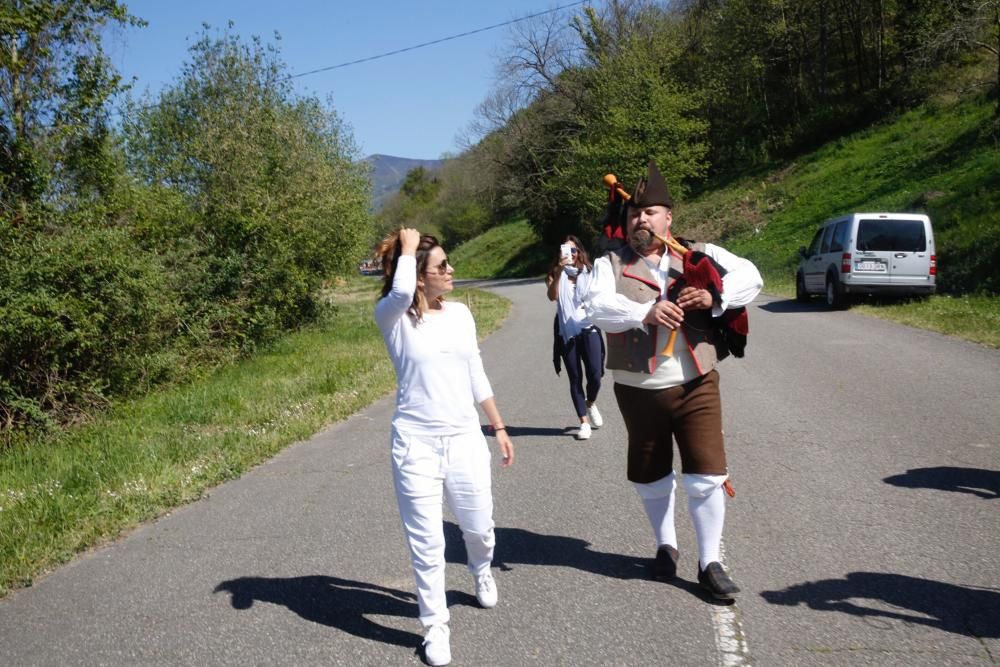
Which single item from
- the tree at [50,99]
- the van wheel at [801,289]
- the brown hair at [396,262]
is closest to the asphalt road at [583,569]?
the brown hair at [396,262]

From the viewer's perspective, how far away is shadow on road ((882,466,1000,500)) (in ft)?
19.5

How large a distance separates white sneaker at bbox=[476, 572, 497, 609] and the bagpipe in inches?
55.2

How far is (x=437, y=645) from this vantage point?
381cm

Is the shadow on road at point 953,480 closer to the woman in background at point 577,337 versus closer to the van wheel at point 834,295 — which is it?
the woman in background at point 577,337

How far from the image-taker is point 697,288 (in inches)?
170

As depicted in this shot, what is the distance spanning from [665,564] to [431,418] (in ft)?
5.09

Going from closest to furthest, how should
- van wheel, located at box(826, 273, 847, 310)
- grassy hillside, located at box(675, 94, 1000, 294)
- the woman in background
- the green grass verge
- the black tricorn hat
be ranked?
the black tricorn hat, the green grass verge, the woman in background, van wheel, located at box(826, 273, 847, 310), grassy hillside, located at box(675, 94, 1000, 294)

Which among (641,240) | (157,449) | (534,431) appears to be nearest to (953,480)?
(641,240)

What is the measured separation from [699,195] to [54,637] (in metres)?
44.2

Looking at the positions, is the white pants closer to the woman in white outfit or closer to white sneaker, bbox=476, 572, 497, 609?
the woman in white outfit

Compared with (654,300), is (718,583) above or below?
below

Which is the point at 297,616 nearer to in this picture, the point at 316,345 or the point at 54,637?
the point at 54,637

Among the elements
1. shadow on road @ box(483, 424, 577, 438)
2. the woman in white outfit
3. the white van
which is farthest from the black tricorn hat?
the white van

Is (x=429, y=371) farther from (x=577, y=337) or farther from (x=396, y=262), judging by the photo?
(x=577, y=337)
